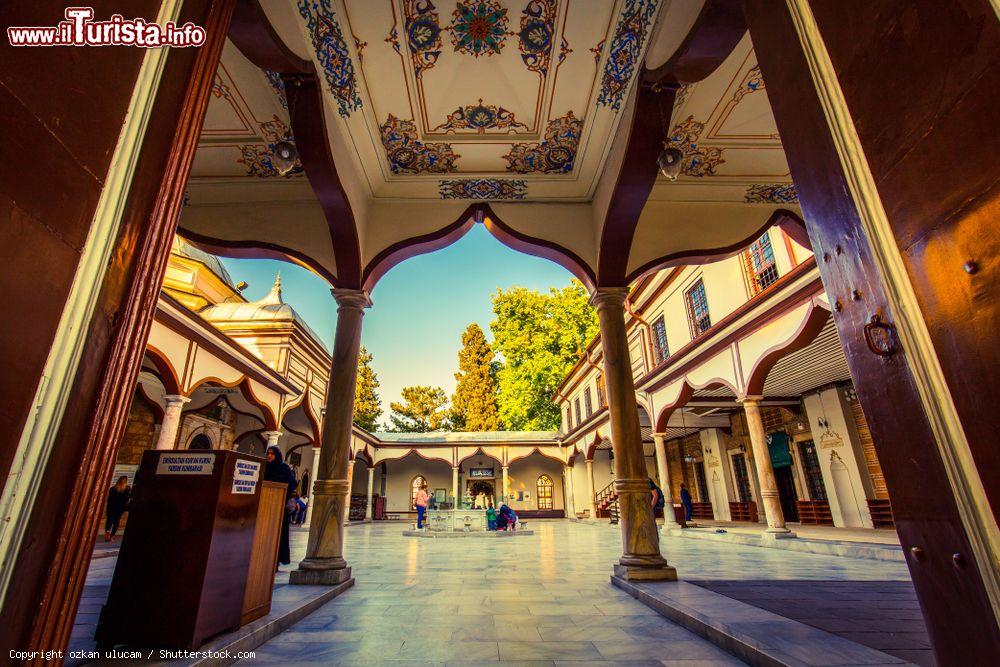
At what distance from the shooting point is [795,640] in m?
2.46

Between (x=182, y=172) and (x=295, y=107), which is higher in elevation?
(x=295, y=107)

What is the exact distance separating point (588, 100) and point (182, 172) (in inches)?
158

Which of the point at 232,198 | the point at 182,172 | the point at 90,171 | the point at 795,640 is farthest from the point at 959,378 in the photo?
the point at 232,198

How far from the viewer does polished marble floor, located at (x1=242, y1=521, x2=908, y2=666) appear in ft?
8.52

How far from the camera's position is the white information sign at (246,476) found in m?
2.77

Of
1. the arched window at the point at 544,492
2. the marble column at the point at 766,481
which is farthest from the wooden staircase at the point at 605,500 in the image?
the marble column at the point at 766,481

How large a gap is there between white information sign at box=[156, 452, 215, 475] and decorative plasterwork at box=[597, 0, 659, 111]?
4.41 m

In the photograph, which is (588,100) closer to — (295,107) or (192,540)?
(295,107)

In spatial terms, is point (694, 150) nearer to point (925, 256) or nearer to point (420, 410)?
point (925, 256)

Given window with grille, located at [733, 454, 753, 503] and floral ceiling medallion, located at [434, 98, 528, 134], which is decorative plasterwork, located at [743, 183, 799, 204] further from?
window with grille, located at [733, 454, 753, 503]

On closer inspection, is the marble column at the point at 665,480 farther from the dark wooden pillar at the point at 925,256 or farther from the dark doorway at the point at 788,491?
the dark wooden pillar at the point at 925,256

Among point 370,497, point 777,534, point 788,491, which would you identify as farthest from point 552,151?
point 370,497

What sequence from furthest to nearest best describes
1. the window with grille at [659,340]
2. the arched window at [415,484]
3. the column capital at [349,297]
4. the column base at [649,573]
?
1. the arched window at [415,484]
2. the window with grille at [659,340]
3. the column capital at [349,297]
4. the column base at [649,573]

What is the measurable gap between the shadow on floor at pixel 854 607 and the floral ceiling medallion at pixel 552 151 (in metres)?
4.67
